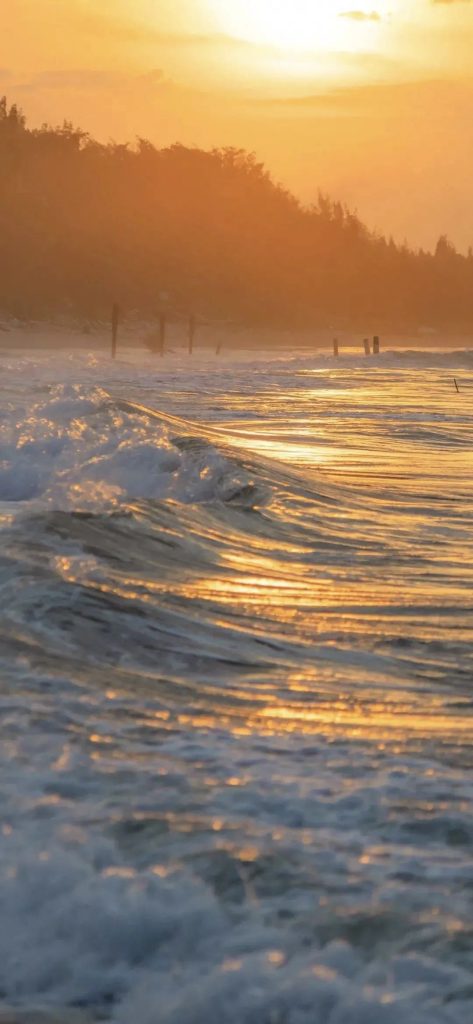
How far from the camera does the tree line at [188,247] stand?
67750 millimetres

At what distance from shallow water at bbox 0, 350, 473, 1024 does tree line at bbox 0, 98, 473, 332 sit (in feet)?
181

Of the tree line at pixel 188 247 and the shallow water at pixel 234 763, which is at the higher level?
the tree line at pixel 188 247

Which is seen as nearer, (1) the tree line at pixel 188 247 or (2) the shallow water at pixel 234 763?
(2) the shallow water at pixel 234 763

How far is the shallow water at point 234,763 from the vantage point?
2.61 m

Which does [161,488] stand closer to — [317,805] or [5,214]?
[317,805]

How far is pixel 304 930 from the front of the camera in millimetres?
2727

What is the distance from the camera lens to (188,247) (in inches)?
3054

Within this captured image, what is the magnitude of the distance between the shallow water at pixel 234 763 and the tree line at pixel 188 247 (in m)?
55.1

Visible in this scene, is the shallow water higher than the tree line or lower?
lower

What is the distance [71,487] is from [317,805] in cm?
557

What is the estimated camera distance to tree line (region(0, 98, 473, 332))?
67.8 metres

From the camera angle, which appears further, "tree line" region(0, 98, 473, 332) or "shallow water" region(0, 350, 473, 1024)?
"tree line" region(0, 98, 473, 332)

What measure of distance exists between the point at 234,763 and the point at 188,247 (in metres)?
75.8

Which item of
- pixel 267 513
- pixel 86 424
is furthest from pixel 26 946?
pixel 86 424
